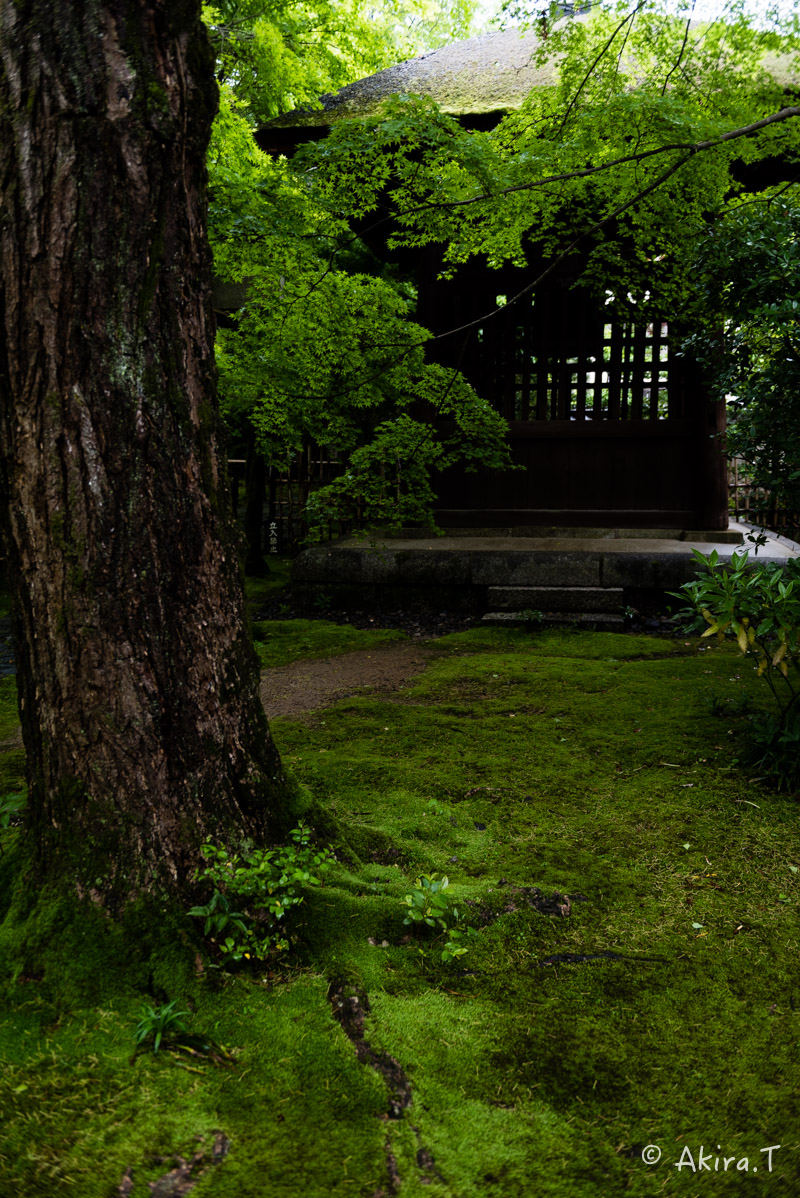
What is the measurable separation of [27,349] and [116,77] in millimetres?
720

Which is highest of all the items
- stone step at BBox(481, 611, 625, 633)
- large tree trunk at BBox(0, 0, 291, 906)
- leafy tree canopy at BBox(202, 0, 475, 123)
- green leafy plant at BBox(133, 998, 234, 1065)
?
leafy tree canopy at BBox(202, 0, 475, 123)

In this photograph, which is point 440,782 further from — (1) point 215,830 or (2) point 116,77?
(2) point 116,77

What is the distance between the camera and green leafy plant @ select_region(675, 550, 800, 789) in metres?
3.32

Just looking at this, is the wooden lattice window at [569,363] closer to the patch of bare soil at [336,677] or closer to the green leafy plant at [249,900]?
the patch of bare soil at [336,677]

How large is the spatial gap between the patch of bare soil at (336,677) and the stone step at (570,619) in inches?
41.7

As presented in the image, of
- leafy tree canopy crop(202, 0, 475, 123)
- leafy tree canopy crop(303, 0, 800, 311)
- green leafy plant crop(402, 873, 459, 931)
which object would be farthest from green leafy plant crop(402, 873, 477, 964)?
leafy tree canopy crop(202, 0, 475, 123)

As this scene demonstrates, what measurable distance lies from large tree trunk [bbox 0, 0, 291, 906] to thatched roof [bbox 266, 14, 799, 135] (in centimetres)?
631

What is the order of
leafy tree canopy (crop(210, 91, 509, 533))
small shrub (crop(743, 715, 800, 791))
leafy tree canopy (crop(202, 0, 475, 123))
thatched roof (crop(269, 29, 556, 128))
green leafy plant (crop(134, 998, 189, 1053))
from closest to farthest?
green leafy plant (crop(134, 998, 189, 1053)) < small shrub (crop(743, 715, 800, 791)) < leafy tree canopy (crop(210, 91, 509, 533)) < thatched roof (crop(269, 29, 556, 128)) < leafy tree canopy (crop(202, 0, 475, 123))

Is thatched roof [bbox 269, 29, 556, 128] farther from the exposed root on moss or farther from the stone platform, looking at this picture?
the exposed root on moss

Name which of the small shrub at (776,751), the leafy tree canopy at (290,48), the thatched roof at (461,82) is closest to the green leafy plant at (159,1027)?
the small shrub at (776,751)

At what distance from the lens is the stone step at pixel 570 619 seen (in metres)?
7.38

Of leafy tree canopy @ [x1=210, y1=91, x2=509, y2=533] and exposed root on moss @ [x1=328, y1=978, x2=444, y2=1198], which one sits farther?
leafy tree canopy @ [x1=210, y1=91, x2=509, y2=533]

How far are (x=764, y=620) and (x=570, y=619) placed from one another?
4.13m

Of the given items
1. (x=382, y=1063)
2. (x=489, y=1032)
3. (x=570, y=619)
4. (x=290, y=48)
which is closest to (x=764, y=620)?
(x=489, y=1032)
